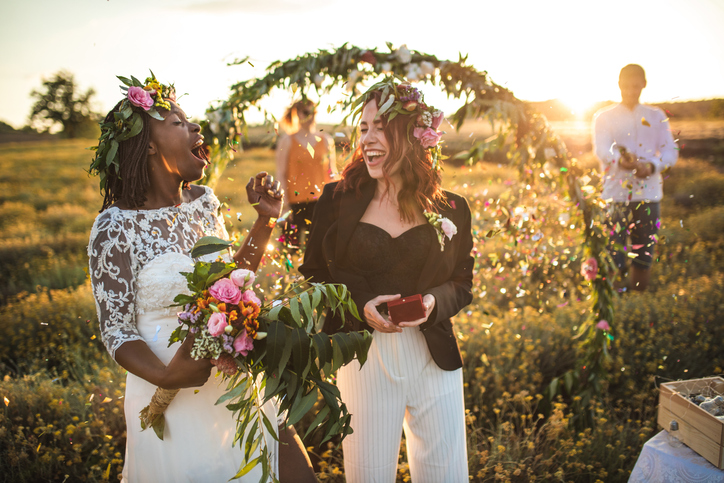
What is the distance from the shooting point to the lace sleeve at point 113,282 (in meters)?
1.79

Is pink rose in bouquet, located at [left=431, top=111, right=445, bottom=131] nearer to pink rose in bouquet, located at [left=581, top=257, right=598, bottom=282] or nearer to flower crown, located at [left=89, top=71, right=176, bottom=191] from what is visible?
flower crown, located at [left=89, top=71, right=176, bottom=191]

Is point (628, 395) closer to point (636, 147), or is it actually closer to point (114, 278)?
point (636, 147)

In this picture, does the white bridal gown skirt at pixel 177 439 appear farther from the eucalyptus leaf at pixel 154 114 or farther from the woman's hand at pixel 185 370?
the eucalyptus leaf at pixel 154 114

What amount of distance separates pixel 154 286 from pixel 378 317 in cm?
97

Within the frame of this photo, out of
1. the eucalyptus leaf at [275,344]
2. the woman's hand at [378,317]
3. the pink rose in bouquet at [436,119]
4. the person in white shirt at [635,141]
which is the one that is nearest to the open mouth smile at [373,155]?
the pink rose in bouquet at [436,119]

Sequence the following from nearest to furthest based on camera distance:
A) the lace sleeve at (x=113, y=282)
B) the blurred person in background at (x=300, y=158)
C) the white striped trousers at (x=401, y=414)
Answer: the lace sleeve at (x=113, y=282)
the white striped trousers at (x=401, y=414)
the blurred person in background at (x=300, y=158)

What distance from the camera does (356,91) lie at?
3244mm

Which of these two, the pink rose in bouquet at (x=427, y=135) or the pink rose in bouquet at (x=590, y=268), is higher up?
the pink rose in bouquet at (x=427, y=135)

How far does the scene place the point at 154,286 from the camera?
73.5 inches

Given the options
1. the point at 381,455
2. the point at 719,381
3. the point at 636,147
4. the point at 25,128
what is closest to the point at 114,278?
the point at 381,455

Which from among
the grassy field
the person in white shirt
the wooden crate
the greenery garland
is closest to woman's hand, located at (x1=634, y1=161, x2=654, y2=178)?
the person in white shirt

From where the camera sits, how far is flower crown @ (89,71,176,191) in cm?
191

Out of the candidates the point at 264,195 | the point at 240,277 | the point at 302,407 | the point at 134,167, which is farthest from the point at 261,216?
the point at 302,407

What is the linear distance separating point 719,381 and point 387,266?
212 cm
